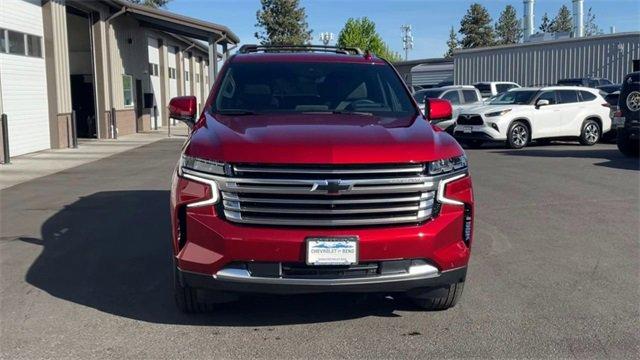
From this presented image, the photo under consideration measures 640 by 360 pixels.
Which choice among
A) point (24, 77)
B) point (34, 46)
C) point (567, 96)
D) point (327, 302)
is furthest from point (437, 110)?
point (34, 46)

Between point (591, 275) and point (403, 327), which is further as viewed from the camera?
point (591, 275)

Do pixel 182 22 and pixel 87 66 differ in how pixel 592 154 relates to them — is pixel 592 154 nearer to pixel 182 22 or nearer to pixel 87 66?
pixel 182 22

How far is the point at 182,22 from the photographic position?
23219 mm

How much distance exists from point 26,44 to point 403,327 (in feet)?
52.9

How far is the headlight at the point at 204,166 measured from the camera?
13.3 feet

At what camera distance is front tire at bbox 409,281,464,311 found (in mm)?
4513

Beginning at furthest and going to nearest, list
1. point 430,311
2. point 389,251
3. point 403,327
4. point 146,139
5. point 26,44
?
point 146,139 → point 26,44 → point 430,311 → point 403,327 → point 389,251

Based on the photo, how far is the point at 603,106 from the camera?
1903 cm

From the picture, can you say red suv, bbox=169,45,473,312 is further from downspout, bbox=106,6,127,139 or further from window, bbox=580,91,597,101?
downspout, bbox=106,6,127,139

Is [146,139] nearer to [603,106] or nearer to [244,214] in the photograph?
[603,106]

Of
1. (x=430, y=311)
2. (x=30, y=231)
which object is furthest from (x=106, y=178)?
(x=430, y=311)

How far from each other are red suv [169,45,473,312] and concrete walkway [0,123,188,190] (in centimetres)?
895

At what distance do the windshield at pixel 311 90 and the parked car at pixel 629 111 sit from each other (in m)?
10.1

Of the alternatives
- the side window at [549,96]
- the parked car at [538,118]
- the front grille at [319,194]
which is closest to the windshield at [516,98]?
the parked car at [538,118]
